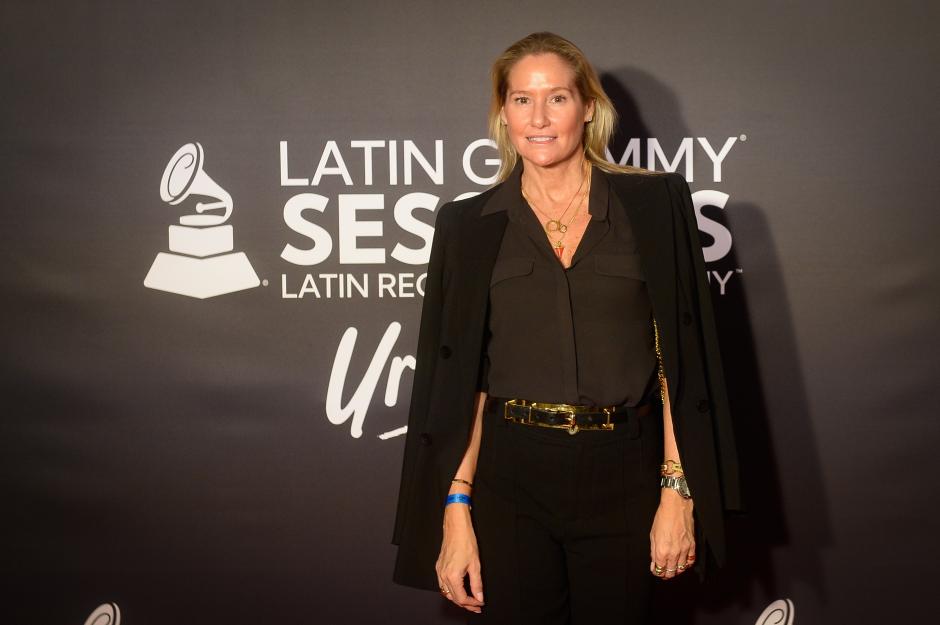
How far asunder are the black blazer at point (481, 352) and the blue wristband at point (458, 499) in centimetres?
2

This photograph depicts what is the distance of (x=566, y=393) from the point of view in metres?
1.76

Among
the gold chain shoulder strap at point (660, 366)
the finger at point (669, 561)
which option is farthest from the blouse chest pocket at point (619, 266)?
the finger at point (669, 561)

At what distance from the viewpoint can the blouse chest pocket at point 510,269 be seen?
1825 millimetres

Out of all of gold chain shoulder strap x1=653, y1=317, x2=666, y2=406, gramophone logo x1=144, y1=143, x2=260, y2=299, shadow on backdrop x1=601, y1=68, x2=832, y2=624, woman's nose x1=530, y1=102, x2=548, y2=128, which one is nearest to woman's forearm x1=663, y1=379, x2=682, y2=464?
gold chain shoulder strap x1=653, y1=317, x2=666, y2=406

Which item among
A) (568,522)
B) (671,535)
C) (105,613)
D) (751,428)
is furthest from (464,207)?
(105,613)

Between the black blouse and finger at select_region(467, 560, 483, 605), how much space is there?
0.35 m

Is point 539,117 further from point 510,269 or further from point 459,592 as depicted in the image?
point 459,592

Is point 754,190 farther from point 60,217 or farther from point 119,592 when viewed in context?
point 119,592

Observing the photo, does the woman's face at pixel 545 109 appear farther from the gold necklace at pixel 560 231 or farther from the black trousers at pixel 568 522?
the black trousers at pixel 568 522

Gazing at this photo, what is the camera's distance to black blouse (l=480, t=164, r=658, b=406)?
69.4 inches

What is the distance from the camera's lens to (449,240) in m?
1.95

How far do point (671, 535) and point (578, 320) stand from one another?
44 centimetres

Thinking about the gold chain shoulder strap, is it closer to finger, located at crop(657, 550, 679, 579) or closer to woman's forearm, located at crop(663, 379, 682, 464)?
woman's forearm, located at crop(663, 379, 682, 464)

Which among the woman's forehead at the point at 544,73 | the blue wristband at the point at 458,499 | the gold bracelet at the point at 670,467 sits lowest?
the blue wristband at the point at 458,499
